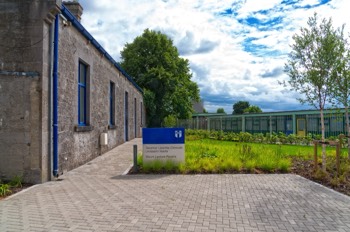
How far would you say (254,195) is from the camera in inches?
254

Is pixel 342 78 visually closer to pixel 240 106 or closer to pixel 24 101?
pixel 24 101

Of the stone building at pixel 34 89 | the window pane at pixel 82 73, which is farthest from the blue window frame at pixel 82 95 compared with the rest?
the stone building at pixel 34 89

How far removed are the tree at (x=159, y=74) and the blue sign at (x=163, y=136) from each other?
76.7ft

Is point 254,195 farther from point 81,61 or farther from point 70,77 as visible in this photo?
point 81,61

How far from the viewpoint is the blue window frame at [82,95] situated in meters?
10.8

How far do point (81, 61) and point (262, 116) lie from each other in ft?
81.9

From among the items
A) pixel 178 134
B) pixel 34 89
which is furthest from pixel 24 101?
pixel 178 134

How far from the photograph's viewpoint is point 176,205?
5641 mm

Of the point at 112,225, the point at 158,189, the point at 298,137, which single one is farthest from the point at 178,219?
the point at 298,137

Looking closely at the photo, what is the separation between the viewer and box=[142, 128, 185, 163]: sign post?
9.70 meters

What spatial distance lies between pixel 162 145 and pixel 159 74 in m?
25.6

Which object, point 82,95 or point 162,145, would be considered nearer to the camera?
point 162,145

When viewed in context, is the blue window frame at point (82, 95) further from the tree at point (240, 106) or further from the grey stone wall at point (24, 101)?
the tree at point (240, 106)

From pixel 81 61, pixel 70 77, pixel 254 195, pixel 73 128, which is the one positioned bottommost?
pixel 254 195
